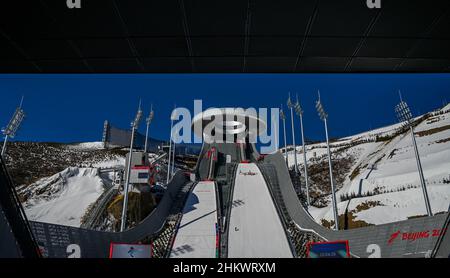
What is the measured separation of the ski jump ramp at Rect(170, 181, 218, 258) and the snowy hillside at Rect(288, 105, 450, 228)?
32.7 feet

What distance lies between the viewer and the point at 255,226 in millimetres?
22719

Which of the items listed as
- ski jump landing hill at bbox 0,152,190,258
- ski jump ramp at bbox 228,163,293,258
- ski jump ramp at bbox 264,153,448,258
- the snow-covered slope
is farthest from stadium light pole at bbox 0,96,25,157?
ski jump ramp at bbox 264,153,448,258

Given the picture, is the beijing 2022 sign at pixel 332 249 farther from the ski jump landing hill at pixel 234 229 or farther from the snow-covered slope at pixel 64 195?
the snow-covered slope at pixel 64 195

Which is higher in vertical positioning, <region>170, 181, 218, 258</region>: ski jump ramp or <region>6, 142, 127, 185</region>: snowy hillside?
<region>6, 142, 127, 185</region>: snowy hillside

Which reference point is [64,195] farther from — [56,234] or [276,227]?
[56,234]

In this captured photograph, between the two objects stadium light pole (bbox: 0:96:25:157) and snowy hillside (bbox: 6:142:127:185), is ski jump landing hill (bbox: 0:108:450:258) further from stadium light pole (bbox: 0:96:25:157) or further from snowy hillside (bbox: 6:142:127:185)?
snowy hillside (bbox: 6:142:127:185)

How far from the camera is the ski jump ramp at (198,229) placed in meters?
18.1

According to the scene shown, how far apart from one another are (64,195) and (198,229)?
77.4 feet

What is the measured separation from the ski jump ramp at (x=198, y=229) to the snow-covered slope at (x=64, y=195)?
443 inches

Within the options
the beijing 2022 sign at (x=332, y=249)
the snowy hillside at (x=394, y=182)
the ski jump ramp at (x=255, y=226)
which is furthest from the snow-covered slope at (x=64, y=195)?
the beijing 2022 sign at (x=332, y=249)

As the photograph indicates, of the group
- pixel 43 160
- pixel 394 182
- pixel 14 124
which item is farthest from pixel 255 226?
pixel 43 160

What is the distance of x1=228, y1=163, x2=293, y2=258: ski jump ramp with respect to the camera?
18312 mm
